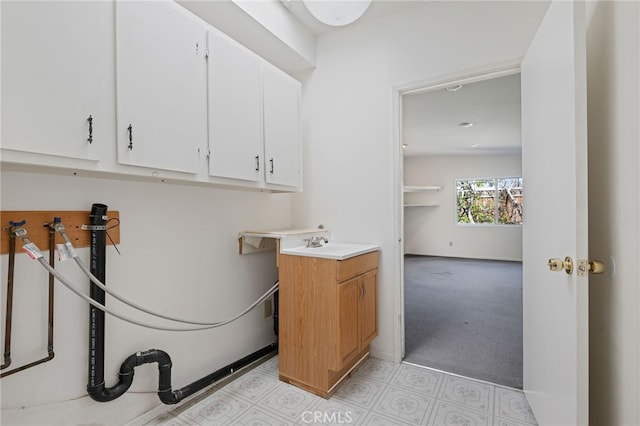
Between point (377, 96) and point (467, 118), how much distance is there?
2587 millimetres

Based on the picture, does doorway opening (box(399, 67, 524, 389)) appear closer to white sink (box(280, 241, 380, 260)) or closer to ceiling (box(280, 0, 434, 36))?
white sink (box(280, 241, 380, 260))

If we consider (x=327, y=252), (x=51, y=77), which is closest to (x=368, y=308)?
(x=327, y=252)

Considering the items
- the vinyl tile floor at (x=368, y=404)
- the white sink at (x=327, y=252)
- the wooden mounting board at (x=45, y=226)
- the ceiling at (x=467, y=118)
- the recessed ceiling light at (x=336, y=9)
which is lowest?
the vinyl tile floor at (x=368, y=404)

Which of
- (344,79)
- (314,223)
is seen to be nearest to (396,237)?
(314,223)

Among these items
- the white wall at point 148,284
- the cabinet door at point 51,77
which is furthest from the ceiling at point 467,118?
the cabinet door at point 51,77

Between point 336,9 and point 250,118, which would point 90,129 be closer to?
point 250,118

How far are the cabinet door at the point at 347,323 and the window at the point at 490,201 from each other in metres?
6.07

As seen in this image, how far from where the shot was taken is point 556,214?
4.11ft

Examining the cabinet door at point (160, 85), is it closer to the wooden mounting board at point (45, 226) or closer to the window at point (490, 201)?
the wooden mounting board at point (45, 226)

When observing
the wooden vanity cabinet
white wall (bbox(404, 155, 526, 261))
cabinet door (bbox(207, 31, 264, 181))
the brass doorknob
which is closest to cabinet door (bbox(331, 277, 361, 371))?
the wooden vanity cabinet

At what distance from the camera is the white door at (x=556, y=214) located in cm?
103

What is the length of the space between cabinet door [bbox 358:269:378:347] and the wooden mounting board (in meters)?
1.52

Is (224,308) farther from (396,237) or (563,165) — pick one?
(563,165)

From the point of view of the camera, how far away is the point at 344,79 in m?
2.51
